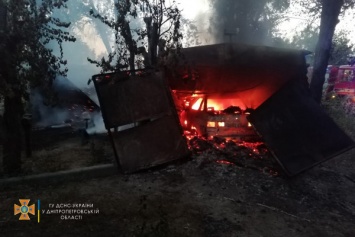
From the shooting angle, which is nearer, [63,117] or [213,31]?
[63,117]

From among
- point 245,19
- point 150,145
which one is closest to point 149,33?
point 150,145

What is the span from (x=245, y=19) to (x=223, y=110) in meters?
12.2

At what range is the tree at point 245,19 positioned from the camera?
18.3m

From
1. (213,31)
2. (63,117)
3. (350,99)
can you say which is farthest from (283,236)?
(213,31)

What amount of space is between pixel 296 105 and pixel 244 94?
2168mm

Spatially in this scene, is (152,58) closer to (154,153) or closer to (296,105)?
(154,153)

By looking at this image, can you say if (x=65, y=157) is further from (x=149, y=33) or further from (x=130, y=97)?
(x=149, y=33)

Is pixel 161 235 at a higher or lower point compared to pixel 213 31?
lower

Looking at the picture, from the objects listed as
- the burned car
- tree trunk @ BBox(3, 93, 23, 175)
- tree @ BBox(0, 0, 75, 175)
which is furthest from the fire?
tree trunk @ BBox(3, 93, 23, 175)

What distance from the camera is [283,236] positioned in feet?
15.3

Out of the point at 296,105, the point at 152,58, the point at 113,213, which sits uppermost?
the point at 152,58

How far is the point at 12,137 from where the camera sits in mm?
6730

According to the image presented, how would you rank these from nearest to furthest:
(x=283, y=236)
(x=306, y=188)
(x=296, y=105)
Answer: (x=283, y=236)
(x=306, y=188)
(x=296, y=105)

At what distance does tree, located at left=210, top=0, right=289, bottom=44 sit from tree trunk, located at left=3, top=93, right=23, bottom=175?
14.1 metres
